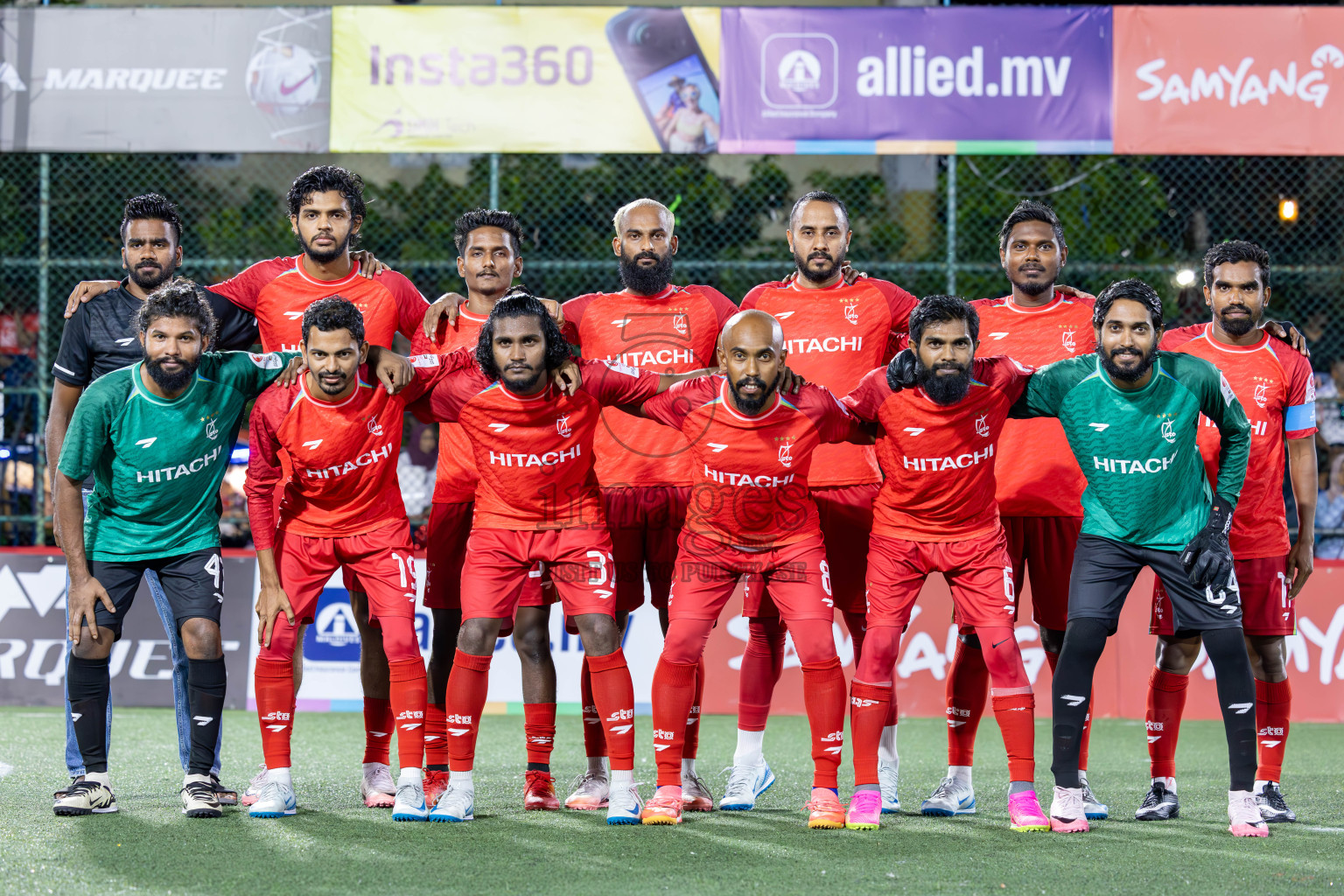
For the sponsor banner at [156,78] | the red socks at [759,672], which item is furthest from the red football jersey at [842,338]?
the sponsor banner at [156,78]

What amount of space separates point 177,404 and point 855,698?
281 cm

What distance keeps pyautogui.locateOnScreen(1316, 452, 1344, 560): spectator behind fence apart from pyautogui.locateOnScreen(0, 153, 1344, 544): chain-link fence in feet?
0.95

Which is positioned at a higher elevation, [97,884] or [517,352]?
[517,352]

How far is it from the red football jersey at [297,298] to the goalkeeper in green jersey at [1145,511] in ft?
9.09

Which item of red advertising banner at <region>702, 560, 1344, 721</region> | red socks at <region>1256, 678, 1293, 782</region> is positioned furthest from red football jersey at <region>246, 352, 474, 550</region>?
red advertising banner at <region>702, 560, 1344, 721</region>

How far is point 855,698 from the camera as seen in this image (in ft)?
16.8

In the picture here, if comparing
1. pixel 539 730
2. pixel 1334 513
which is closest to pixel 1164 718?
pixel 539 730

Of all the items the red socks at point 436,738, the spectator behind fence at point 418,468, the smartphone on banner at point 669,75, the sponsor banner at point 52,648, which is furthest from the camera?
the spectator behind fence at point 418,468

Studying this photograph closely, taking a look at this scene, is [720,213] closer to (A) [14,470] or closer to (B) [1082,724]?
(A) [14,470]

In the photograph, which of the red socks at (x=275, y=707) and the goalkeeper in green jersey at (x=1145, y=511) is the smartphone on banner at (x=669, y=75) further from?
the red socks at (x=275, y=707)

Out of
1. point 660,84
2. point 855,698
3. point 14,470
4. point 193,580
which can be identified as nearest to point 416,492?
point 14,470

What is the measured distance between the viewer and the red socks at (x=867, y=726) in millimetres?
5008

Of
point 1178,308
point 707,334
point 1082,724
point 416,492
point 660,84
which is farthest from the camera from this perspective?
point 1178,308

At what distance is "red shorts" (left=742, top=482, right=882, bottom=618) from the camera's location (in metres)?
5.59
